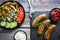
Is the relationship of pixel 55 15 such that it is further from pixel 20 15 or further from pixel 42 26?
pixel 20 15

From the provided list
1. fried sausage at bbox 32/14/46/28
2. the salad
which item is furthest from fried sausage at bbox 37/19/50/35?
the salad

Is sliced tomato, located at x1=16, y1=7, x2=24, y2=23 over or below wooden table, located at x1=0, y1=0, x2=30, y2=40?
over

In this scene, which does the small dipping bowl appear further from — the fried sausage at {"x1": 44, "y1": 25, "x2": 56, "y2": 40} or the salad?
the fried sausage at {"x1": 44, "y1": 25, "x2": 56, "y2": 40}

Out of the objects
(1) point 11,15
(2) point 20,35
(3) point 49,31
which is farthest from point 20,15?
(3) point 49,31

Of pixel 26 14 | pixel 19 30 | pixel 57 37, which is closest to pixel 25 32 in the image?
pixel 19 30

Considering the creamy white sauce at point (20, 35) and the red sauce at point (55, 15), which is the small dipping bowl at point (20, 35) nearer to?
the creamy white sauce at point (20, 35)

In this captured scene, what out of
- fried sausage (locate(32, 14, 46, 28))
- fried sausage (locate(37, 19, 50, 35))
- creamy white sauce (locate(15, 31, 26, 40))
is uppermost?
fried sausage (locate(32, 14, 46, 28))

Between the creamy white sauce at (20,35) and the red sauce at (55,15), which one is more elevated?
the red sauce at (55,15)

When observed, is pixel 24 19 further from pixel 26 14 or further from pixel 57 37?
pixel 57 37

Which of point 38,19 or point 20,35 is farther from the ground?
point 38,19

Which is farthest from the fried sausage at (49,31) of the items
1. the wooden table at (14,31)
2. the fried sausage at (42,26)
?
the wooden table at (14,31)

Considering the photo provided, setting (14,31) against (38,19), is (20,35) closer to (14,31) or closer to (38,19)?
(14,31)
